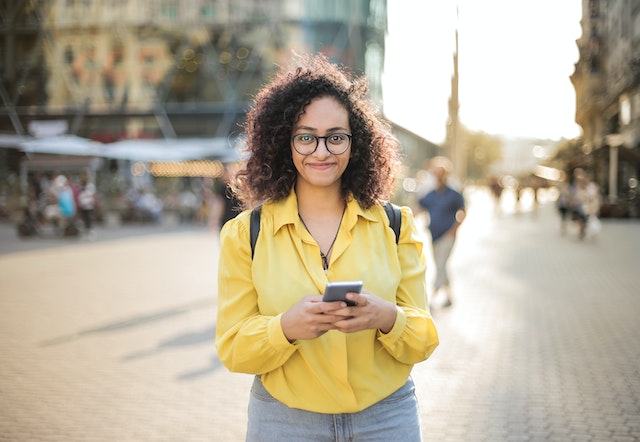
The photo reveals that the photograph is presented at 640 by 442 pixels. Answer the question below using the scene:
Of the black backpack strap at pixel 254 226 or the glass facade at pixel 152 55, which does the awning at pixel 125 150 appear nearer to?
the glass facade at pixel 152 55

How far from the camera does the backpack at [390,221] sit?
224 centimetres

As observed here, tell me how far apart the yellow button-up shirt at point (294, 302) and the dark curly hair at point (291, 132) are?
127mm

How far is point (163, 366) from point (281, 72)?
14.6 ft

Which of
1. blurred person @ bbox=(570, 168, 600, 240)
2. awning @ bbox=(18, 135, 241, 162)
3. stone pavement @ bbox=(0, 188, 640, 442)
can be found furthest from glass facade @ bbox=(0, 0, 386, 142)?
stone pavement @ bbox=(0, 188, 640, 442)

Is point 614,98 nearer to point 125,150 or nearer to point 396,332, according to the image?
point 125,150

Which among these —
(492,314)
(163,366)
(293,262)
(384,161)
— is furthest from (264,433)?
(492,314)

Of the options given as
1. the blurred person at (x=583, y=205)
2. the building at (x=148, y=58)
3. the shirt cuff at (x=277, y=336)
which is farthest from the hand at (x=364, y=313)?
the building at (x=148, y=58)

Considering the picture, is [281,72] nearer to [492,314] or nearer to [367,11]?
[492,314]

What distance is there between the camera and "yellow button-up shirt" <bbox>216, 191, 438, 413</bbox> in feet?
7.02

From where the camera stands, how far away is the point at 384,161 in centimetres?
254

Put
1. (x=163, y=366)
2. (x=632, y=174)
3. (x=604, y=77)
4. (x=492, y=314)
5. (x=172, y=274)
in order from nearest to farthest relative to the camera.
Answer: (x=163, y=366), (x=492, y=314), (x=172, y=274), (x=632, y=174), (x=604, y=77)

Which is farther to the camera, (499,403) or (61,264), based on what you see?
(61,264)

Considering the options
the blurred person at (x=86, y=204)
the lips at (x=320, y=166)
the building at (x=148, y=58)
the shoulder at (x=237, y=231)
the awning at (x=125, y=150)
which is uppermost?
the building at (x=148, y=58)

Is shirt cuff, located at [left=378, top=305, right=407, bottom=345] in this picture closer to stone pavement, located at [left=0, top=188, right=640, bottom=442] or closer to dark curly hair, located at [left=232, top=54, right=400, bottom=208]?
dark curly hair, located at [left=232, top=54, right=400, bottom=208]
